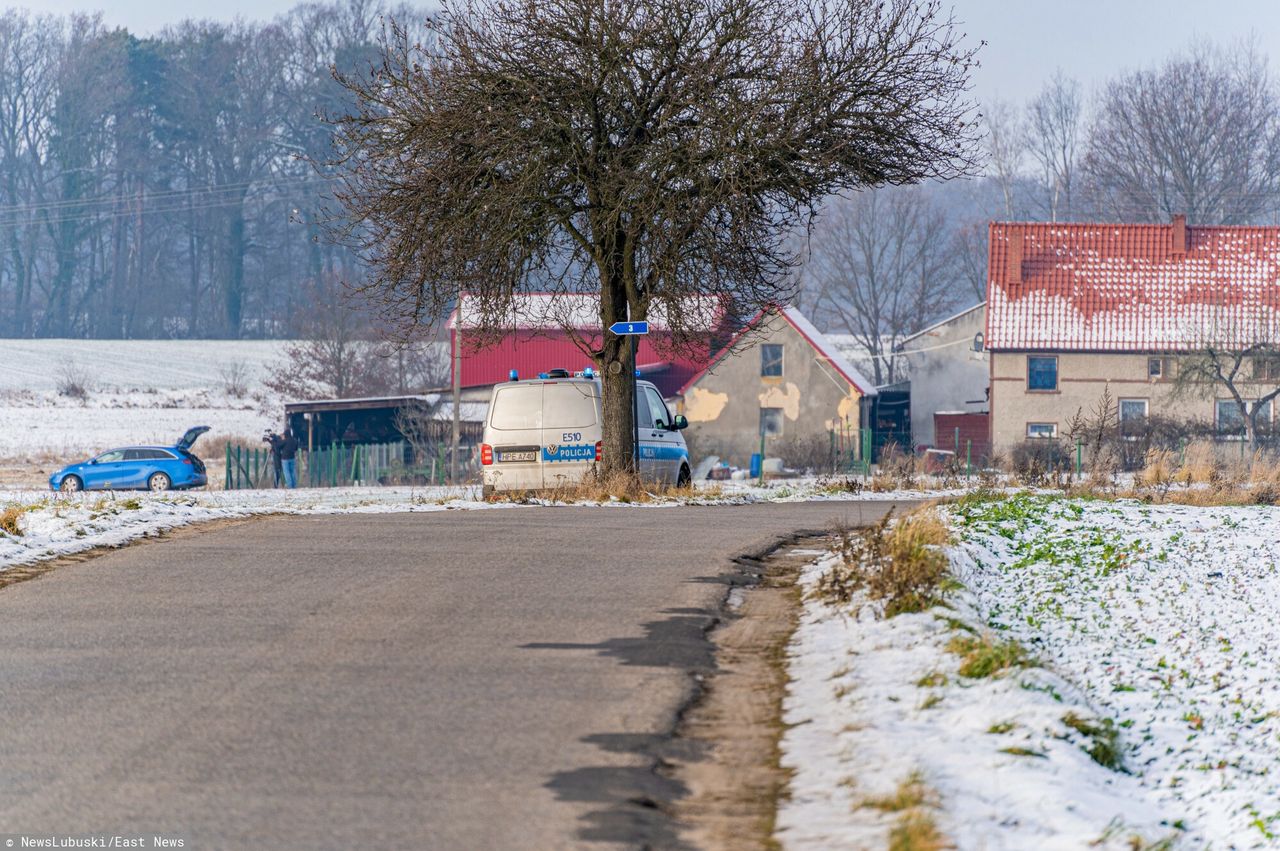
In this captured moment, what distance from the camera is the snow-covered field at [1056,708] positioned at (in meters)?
5.68

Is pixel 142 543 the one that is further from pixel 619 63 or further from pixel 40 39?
pixel 40 39

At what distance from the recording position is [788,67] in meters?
20.5

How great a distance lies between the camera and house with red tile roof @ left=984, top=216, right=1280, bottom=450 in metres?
55.7

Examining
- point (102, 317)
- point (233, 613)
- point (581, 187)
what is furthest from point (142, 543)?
point (102, 317)

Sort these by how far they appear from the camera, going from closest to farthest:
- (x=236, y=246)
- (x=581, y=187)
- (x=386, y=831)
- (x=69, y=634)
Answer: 1. (x=386, y=831)
2. (x=69, y=634)
3. (x=581, y=187)
4. (x=236, y=246)

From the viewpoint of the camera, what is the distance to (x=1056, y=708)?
23.3ft

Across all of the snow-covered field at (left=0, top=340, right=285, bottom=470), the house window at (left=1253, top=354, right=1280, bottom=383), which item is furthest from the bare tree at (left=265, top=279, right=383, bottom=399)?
the house window at (left=1253, top=354, right=1280, bottom=383)

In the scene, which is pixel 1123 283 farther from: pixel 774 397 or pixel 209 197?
pixel 209 197

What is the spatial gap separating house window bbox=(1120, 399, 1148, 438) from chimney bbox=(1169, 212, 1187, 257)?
18.6 ft

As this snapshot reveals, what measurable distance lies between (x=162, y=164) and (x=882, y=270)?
41.2 metres

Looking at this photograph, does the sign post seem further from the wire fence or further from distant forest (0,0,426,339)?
distant forest (0,0,426,339)

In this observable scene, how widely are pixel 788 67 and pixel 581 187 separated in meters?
3.45

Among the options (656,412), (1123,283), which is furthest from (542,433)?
(1123,283)

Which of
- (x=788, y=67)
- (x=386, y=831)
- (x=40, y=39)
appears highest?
(x=40, y=39)
